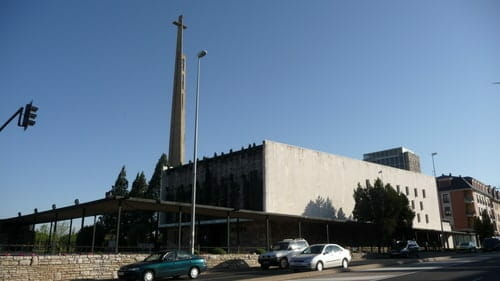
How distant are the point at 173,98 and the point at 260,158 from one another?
34.1 metres

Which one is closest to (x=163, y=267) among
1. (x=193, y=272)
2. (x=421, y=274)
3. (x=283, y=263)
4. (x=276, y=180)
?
(x=193, y=272)

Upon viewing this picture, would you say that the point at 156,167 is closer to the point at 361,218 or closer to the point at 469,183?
the point at 361,218

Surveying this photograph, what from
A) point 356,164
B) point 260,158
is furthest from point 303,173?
point 356,164

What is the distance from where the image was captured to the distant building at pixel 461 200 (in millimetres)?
86438

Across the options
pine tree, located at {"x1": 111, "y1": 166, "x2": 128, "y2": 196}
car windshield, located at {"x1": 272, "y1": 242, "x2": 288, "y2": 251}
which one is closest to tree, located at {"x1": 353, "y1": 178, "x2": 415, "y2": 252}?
car windshield, located at {"x1": 272, "y1": 242, "x2": 288, "y2": 251}

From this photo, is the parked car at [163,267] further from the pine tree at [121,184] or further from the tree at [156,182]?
the pine tree at [121,184]

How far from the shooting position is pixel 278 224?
4134cm

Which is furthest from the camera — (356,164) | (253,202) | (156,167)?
(156,167)

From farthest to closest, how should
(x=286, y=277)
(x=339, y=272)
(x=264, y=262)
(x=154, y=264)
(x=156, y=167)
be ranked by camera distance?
(x=156, y=167) → (x=264, y=262) → (x=339, y=272) → (x=154, y=264) → (x=286, y=277)

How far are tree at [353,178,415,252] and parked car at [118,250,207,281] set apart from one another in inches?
1140

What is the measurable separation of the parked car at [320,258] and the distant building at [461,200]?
7577 centimetres

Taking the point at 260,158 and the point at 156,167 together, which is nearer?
the point at 260,158

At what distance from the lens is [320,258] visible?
20.7 metres

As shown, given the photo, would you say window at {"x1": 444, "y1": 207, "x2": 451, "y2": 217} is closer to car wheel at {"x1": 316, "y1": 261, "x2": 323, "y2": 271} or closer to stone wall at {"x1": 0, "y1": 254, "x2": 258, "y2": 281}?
car wheel at {"x1": 316, "y1": 261, "x2": 323, "y2": 271}
